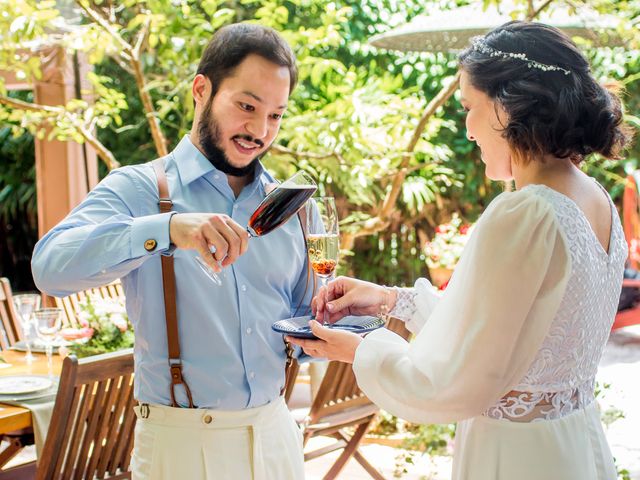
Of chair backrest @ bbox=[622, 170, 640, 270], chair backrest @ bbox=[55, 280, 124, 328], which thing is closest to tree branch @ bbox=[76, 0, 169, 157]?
chair backrest @ bbox=[55, 280, 124, 328]

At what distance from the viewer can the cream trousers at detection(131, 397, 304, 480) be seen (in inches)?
72.8

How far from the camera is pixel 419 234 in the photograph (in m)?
7.90

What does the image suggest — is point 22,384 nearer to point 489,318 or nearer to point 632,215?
point 489,318

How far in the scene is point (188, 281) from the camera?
1.87 metres

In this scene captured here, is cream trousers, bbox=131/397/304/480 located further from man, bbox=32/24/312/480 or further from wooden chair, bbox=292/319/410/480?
wooden chair, bbox=292/319/410/480

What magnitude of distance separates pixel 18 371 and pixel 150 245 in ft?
6.20

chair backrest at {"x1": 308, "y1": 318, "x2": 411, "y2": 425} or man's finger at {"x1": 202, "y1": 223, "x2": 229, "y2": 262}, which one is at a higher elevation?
man's finger at {"x1": 202, "y1": 223, "x2": 229, "y2": 262}

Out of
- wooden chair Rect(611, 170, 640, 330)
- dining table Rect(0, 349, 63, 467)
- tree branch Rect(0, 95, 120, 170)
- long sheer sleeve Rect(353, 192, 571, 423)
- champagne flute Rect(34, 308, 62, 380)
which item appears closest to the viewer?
long sheer sleeve Rect(353, 192, 571, 423)

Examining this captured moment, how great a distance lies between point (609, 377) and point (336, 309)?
4.80m

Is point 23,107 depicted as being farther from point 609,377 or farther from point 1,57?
point 609,377

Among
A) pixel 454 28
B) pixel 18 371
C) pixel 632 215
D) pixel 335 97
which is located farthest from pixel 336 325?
pixel 632 215

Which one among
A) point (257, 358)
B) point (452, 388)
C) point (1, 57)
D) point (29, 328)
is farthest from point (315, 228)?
point (1, 57)

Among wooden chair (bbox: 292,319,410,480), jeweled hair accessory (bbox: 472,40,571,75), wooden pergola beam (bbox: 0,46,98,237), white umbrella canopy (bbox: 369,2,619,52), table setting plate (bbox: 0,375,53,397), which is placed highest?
white umbrella canopy (bbox: 369,2,619,52)

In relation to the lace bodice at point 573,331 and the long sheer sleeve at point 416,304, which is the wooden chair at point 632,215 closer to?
the long sheer sleeve at point 416,304
